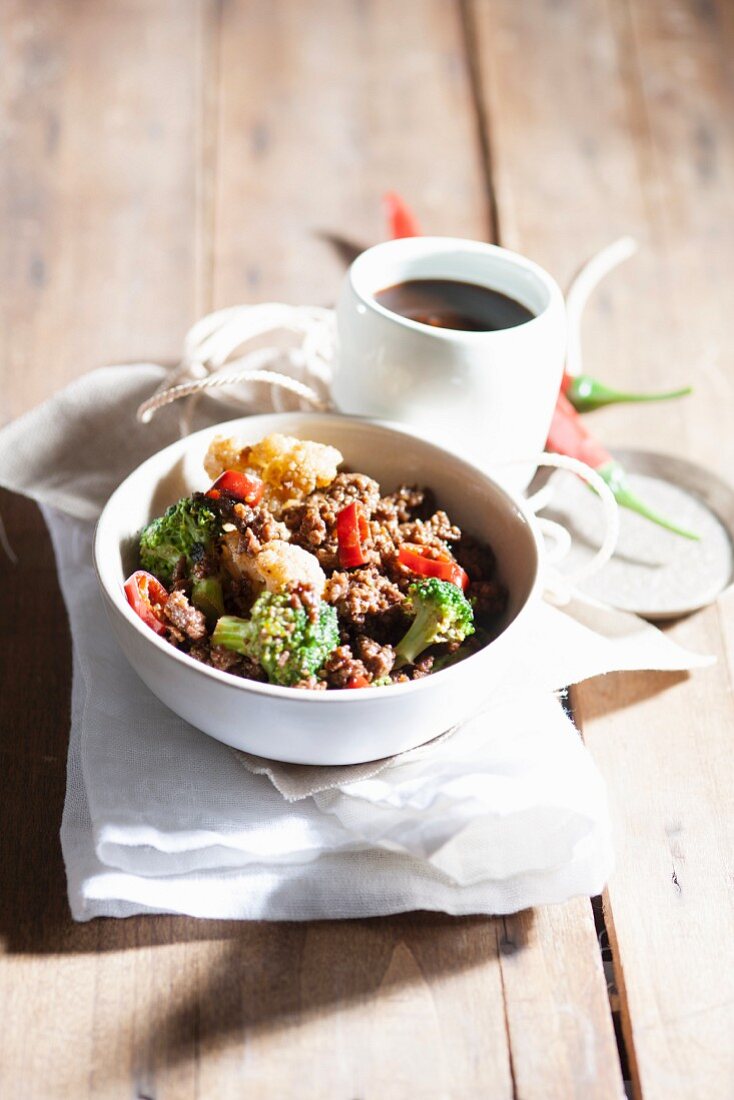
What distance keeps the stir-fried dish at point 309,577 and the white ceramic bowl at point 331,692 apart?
0.04 meters

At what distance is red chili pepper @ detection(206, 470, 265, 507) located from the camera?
141 cm

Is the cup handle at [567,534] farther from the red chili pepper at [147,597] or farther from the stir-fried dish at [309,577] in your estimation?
the red chili pepper at [147,597]

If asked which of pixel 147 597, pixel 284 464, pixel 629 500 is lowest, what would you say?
pixel 629 500

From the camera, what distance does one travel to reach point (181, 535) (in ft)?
4.52

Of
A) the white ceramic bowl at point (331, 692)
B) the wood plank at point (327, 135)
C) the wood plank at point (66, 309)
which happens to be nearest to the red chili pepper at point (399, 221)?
the wood plank at point (327, 135)

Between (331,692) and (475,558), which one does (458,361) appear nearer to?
(475,558)

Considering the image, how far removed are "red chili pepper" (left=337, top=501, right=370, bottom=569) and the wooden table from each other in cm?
43

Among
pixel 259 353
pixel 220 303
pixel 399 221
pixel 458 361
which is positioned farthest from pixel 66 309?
pixel 458 361

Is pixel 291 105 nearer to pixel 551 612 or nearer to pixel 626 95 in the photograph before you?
pixel 626 95

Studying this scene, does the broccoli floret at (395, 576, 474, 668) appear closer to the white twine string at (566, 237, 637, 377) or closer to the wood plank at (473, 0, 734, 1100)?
the wood plank at (473, 0, 734, 1100)

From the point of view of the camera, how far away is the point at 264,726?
4.05 feet

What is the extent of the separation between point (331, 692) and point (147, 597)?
0.31 meters

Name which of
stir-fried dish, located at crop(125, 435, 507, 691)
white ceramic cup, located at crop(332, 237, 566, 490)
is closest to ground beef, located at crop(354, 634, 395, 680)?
stir-fried dish, located at crop(125, 435, 507, 691)

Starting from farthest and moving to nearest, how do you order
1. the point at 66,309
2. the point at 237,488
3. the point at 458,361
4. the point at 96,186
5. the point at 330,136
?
the point at 330,136 → the point at 96,186 → the point at 66,309 → the point at 458,361 → the point at 237,488
